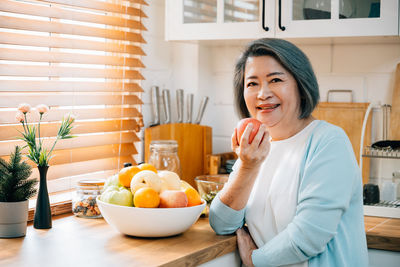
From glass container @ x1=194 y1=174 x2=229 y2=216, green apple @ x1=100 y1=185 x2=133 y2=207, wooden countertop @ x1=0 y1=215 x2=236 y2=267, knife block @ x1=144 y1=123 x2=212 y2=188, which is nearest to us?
wooden countertop @ x1=0 y1=215 x2=236 y2=267

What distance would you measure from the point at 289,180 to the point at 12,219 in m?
0.84

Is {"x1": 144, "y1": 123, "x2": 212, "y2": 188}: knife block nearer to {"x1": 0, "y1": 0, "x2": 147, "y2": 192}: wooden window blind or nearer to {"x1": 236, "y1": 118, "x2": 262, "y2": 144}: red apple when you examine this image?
{"x1": 0, "y1": 0, "x2": 147, "y2": 192}: wooden window blind

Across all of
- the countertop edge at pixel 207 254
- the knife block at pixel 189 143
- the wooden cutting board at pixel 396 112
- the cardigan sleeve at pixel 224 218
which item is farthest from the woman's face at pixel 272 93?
the knife block at pixel 189 143

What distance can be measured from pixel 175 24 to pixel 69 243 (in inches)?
46.4

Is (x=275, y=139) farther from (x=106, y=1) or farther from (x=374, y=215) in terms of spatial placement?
(x=106, y=1)

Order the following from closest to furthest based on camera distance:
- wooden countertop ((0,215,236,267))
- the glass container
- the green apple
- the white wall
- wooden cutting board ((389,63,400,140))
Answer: wooden countertop ((0,215,236,267)) < the green apple < the glass container < wooden cutting board ((389,63,400,140)) < the white wall

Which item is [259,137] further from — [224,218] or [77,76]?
[77,76]

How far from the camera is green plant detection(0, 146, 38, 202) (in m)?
1.59

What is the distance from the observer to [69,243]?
157cm

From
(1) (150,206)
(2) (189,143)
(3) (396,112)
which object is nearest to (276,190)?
(1) (150,206)

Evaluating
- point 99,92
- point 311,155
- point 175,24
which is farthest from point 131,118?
point 311,155

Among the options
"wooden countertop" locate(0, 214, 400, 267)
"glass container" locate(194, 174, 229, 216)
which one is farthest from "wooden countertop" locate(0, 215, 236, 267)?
"glass container" locate(194, 174, 229, 216)

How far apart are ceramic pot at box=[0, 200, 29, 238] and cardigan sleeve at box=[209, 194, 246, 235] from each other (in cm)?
58

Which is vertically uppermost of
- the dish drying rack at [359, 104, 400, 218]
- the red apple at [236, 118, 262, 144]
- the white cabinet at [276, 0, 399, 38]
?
the white cabinet at [276, 0, 399, 38]
